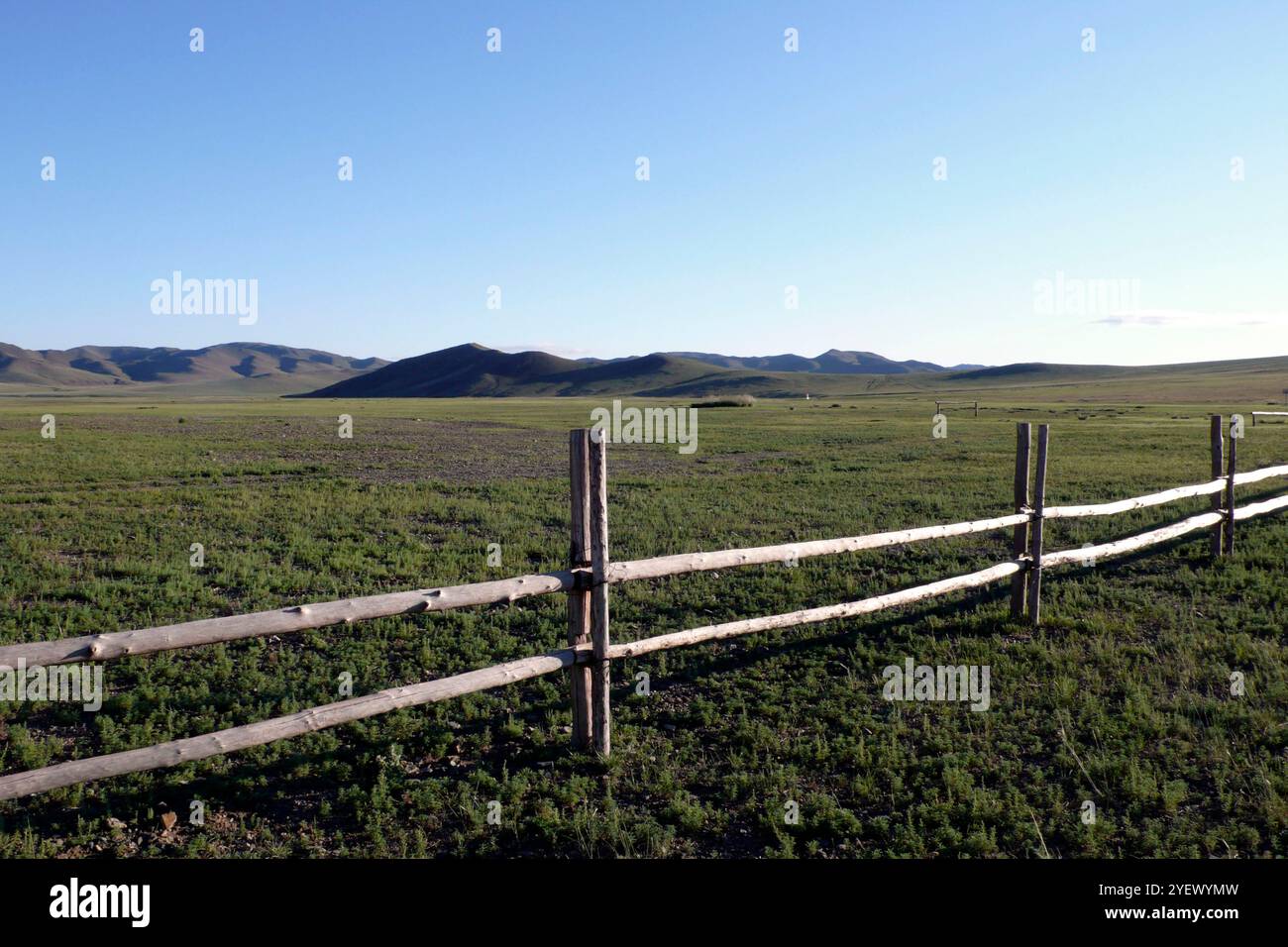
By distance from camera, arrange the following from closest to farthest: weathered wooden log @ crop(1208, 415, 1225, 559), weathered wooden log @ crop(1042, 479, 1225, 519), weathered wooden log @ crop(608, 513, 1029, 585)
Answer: weathered wooden log @ crop(608, 513, 1029, 585), weathered wooden log @ crop(1042, 479, 1225, 519), weathered wooden log @ crop(1208, 415, 1225, 559)

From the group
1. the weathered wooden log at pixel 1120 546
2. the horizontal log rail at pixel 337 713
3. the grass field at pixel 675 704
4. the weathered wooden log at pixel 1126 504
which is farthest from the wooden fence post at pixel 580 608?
the weathered wooden log at pixel 1126 504

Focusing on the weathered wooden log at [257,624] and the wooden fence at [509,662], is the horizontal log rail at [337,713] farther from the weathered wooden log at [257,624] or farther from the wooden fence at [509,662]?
the weathered wooden log at [257,624]

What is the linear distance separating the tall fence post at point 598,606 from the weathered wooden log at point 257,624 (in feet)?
0.75

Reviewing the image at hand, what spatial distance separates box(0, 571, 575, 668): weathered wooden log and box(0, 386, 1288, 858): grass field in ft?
3.80

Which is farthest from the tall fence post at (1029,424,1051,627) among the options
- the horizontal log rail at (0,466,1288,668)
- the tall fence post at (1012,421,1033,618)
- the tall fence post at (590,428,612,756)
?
the tall fence post at (590,428,612,756)

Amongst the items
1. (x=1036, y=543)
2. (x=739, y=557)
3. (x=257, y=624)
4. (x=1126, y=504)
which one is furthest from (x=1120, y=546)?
(x=257, y=624)

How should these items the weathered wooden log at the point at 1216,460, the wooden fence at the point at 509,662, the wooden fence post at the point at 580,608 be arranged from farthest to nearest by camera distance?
1. the weathered wooden log at the point at 1216,460
2. the wooden fence post at the point at 580,608
3. the wooden fence at the point at 509,662

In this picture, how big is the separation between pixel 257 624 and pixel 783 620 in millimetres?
4320

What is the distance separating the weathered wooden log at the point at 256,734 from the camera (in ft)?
14.2

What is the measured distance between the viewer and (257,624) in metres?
4.93

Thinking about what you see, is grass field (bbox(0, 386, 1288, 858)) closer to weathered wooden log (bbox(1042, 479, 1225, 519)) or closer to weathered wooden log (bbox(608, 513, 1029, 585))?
weathered wooden log (bbox(1042, 479, 1225, 519))

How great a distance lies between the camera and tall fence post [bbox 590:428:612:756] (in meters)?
5.94
